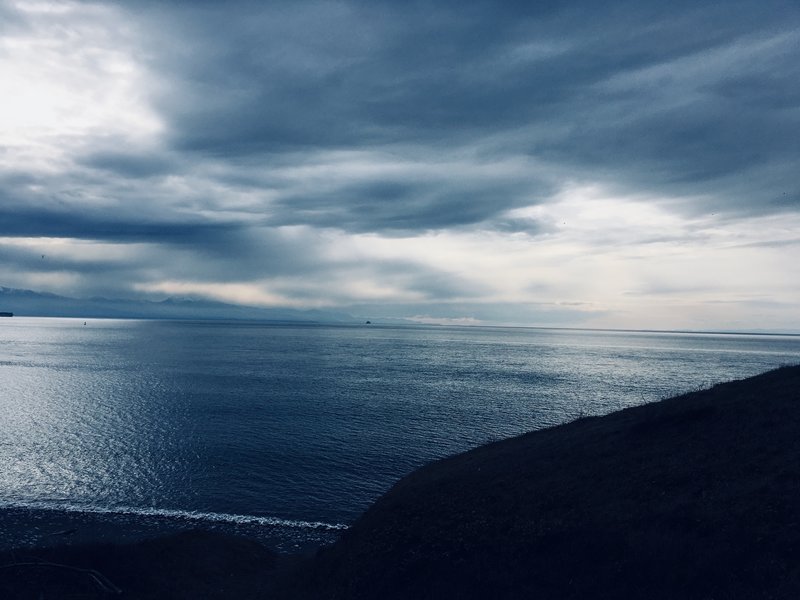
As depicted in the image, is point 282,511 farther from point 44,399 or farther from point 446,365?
point 446,365

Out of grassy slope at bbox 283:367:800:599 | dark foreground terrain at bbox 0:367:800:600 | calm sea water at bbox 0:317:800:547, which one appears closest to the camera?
grassy slope at bbox 283:367:800:599

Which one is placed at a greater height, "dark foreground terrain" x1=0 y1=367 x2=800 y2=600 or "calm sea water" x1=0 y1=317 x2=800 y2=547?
"dark foreground terrain" x1=0 y1=367 x2=800 y2=600

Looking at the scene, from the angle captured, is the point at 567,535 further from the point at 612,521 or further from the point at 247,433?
the point at 247,433

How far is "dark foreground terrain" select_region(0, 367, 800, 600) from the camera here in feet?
66.3

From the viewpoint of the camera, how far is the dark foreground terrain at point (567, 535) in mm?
20203

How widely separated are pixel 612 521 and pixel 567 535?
2294 millimetres

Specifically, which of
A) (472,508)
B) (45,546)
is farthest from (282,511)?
(472,508)

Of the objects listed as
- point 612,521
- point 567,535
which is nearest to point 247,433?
point 567,535

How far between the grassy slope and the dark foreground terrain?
8 centimetres

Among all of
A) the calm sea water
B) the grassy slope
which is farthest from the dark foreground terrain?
the calm sea water

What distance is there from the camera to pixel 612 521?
78.9 ft

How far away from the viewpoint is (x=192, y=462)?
5681cm

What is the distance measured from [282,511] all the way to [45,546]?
1738cm

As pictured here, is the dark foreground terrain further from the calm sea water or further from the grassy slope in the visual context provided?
the calm sea water
